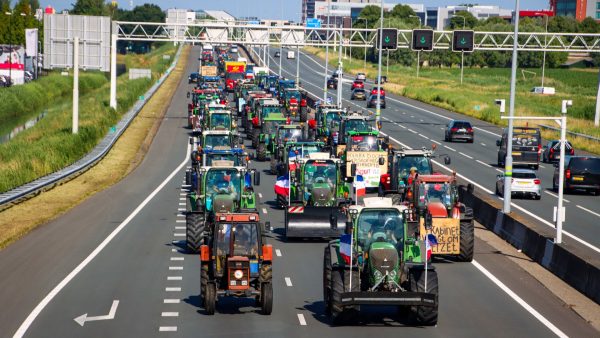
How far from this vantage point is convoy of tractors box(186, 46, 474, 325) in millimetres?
21250

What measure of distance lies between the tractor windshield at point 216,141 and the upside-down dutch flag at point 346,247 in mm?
24973

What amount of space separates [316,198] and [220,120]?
83.3ft

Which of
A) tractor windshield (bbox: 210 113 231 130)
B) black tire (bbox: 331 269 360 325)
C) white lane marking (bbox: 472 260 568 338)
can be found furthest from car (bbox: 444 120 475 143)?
black tire (bbox: 331 269 360 325)

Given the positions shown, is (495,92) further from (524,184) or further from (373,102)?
(524,184)

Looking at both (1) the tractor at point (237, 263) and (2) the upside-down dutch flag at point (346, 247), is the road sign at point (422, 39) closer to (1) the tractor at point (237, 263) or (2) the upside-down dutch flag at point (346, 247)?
(1) the tractor at point (237, 263)

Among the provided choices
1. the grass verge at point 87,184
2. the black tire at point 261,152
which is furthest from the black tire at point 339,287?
the black tire at point 261,152

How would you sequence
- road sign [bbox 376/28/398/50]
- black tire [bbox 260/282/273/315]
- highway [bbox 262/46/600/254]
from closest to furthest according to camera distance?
black tire [bbox 260/282/273/315], highway [bbox 262/46/600/254], road sign [bbox 376/28/398/50]

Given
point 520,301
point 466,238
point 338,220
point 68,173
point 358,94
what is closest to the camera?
point 520,301

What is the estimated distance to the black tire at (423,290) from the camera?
20969mm

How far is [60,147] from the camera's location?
58.8m

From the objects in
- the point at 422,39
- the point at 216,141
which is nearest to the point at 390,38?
the point at 422,39

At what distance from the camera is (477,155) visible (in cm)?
6838

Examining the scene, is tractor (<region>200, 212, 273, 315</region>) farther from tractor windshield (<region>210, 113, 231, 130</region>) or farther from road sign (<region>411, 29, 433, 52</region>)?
road sign (<region>411, 29, 433, 52</region>)

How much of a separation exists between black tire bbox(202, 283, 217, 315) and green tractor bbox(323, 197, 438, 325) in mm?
2350
